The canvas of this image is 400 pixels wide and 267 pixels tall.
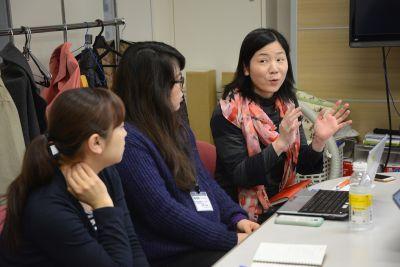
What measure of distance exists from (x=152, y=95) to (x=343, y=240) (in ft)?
2.53

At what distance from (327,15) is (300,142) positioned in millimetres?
1482

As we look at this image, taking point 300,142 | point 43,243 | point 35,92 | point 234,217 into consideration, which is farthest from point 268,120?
point 43,243

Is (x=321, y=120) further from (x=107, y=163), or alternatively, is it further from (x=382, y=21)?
(x=382, y=21)

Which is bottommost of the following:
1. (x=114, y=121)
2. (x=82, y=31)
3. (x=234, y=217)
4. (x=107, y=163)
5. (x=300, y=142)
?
(x=234, y=217)

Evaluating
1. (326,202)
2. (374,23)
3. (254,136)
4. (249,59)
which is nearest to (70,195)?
(326,202)

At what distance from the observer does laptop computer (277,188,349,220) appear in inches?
68.1

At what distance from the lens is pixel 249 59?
2.44 m

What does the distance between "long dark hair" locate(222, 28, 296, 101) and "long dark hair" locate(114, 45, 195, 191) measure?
0.66m

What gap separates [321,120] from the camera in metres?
2.25

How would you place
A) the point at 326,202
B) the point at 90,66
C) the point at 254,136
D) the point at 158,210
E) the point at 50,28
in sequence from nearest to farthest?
the point at 158,210 → the point at 326,202 → the point at 254,136 → the point at 50,28 → the point at 90,66

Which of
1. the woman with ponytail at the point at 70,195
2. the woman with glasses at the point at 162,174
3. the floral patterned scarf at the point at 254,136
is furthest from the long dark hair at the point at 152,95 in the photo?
the floral patterned scarf at the point at 254,136

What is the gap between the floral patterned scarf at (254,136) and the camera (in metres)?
2.36

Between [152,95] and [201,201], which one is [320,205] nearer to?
[201,201]

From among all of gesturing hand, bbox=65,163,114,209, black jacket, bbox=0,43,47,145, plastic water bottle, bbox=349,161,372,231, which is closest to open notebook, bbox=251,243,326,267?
plastic water bottle, bbox=349,161,372,231
